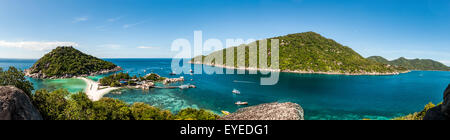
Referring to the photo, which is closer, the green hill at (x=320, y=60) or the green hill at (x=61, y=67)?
the green hill at (x=61, y=67)

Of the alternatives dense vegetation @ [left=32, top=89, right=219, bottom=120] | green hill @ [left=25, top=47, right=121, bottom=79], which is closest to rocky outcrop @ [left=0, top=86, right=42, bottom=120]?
dense vegetation @ [left=32, top=89, right=219, bottom=120]

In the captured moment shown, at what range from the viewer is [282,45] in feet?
509

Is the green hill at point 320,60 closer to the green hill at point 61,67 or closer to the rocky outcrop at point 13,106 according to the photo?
the green hill at point 61,67

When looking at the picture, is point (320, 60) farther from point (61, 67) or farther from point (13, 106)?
point (61, 67)

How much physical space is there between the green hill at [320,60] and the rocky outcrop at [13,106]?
381ft

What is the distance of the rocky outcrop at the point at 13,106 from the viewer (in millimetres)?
9016

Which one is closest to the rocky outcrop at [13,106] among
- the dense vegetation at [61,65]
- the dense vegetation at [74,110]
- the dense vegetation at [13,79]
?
the dense vegetation at [74,110]

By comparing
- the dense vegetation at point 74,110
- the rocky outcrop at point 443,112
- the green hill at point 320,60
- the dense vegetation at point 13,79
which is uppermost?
the green hill at point 320,60

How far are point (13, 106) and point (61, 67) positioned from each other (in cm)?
9570

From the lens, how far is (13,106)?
948 centimetres

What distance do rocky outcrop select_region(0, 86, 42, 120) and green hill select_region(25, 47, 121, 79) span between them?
8587cm

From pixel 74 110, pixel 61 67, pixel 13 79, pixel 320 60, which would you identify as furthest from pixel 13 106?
pixel 320 60

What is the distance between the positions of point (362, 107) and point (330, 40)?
15658 cm
